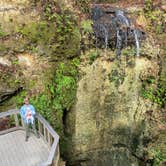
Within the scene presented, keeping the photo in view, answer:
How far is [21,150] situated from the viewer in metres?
8.48

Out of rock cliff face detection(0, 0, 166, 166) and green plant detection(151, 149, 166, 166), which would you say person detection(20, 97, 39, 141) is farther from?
green plant detection(151, 149, 166, 166)

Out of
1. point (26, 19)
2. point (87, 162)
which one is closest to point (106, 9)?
point (26, 19)

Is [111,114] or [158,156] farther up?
[111,114]

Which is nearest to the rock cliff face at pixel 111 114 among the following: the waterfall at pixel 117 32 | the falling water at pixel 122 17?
the waterfall at pixel 117 32

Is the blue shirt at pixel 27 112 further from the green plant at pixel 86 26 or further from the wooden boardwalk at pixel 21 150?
the green plant at pixel 86 26

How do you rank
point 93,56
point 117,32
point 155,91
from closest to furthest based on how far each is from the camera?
1. point 93,56
2. point 117,32
3. point 155,91

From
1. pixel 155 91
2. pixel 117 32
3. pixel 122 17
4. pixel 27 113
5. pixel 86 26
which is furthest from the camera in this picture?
pixel 122 17

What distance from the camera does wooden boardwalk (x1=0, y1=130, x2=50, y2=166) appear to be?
8.14m

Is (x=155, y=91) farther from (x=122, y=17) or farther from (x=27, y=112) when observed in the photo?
(x=27, y=112)

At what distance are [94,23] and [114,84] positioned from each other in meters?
2.15

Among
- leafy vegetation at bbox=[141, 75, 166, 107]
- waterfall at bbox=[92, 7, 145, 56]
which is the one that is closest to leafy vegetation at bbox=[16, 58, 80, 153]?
waterfall at bbox=[92, 7, 145, 56]

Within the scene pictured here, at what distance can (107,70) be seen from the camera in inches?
413

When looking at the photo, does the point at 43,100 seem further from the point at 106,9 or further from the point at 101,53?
the point at 106,9

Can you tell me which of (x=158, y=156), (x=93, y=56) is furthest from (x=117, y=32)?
(x=158, y=156)
